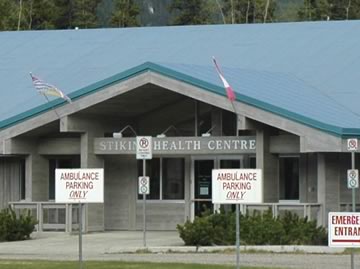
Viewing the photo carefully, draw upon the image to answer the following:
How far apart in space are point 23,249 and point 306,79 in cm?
1222

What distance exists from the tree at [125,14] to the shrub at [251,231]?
48187mm

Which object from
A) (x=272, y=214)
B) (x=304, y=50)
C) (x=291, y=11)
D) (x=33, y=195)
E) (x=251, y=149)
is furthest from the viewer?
(x=291, y=11)

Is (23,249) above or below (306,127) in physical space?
below

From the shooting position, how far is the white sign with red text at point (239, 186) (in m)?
19.2

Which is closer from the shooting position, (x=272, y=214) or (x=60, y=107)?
(x=272, y=214)

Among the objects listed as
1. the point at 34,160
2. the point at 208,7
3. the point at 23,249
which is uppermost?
the point at 208,7

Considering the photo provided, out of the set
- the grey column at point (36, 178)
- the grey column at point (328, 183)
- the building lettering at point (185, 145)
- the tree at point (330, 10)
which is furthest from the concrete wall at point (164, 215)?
the tree at point (330, 10)

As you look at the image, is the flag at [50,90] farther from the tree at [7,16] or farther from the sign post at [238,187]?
the tree at [7,16]

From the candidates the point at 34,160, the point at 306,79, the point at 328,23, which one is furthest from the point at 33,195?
the point at 328,23

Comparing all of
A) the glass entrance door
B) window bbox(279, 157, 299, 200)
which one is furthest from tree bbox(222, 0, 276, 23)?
window bbox(279, 157, 299, 200)

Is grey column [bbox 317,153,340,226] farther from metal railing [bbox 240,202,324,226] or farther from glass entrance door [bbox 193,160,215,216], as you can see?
glass entrance door [bbox 193,160,215,216]

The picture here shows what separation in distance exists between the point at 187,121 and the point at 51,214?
5395 millimetres

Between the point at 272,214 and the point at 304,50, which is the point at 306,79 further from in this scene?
the point at 272,214

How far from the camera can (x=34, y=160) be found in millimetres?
38562
